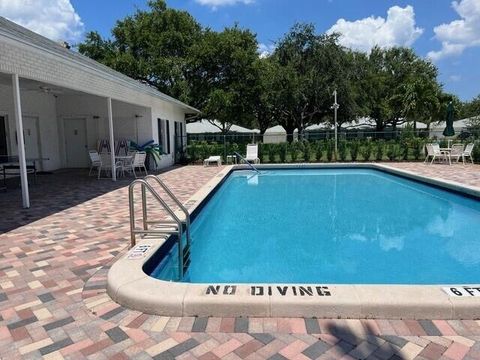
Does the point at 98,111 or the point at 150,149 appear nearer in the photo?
the point at 150,149

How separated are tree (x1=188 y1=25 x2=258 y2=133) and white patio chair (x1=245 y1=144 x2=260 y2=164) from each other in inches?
229

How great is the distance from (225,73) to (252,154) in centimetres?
841

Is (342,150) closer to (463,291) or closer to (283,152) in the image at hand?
(283,152)

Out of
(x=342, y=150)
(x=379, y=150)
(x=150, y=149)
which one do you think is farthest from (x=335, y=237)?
(x=379, y=150)

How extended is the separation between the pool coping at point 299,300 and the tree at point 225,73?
19.9 metres

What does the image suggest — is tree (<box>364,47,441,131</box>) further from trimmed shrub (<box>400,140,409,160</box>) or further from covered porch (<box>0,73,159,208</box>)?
covered porch (<box>0,73,159,208</box>)

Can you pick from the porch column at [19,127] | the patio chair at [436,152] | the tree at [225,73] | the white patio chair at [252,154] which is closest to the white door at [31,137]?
the porch column at [19,127]

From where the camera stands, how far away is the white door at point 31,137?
41.2 feet

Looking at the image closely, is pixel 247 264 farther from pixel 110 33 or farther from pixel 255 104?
pixel 110 33

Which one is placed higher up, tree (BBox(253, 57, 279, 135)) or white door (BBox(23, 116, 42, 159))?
tree (BBox(253, 57, 279, 135))

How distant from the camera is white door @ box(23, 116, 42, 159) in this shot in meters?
12.6

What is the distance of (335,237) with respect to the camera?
615cm

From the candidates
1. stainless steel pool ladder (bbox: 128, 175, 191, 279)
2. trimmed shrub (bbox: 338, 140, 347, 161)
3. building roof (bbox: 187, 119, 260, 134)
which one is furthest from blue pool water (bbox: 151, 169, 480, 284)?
building roof (bbox: 187, 119, 260, 134)

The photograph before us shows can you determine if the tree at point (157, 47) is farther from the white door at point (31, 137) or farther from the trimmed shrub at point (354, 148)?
the white door at point (31, 137)
